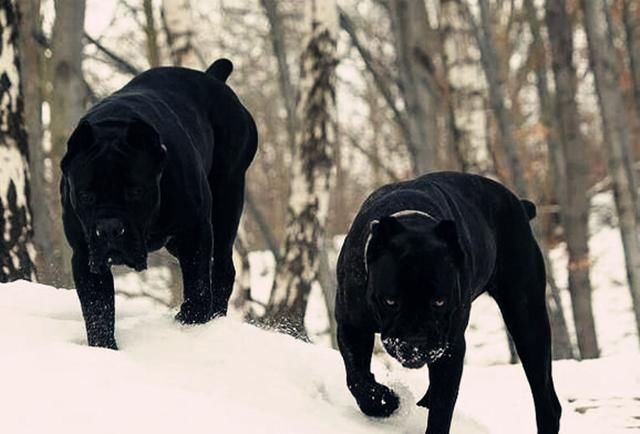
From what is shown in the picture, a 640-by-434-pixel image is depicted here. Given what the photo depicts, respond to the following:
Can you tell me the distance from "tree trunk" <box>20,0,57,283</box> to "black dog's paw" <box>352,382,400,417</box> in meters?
9.15

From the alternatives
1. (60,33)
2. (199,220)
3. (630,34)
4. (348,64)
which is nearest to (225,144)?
(199,220)

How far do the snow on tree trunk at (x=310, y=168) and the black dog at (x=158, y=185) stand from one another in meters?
5.43

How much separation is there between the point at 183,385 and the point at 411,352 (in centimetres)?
98

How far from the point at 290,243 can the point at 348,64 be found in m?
24.3

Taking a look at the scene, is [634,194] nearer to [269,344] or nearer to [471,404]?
[471,404]

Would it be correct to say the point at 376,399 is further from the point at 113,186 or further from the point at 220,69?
the point at 220,69

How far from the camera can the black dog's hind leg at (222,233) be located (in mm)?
6730

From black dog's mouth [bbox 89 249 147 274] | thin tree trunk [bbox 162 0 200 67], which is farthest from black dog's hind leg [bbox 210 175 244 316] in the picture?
thin tree trunk [bbox 162 0 200 67]

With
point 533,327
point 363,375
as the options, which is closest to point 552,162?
point 533,327

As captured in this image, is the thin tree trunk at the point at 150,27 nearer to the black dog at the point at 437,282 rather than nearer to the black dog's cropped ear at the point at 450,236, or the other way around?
the black dog at the point at 437,282

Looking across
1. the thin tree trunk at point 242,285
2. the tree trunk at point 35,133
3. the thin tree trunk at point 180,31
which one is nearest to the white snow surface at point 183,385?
the thin tree trunk at point 180,31

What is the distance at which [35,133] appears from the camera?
17.8 metres

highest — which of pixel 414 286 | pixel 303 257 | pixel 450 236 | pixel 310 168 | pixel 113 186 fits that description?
pixel 113 186

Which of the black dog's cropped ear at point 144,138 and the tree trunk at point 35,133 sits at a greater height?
the black dog's cropped ear at point 144,138
